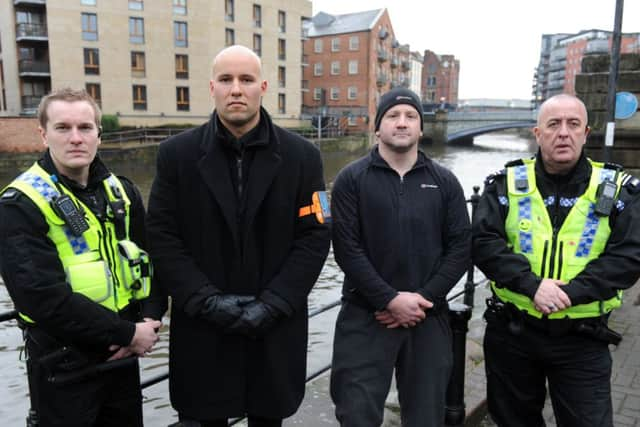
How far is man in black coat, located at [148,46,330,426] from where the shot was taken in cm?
240

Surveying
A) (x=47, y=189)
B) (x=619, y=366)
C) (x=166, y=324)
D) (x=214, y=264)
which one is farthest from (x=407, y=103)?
(x=166, y=324)

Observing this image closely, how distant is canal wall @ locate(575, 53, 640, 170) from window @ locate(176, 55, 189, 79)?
35077 millimetres

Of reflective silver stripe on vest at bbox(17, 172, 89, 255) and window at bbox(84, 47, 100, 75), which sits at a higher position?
window at bbox(84, 47, 100, 75)

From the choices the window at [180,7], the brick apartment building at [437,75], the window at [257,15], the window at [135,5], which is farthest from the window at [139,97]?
the brick apartment building at [437,75]

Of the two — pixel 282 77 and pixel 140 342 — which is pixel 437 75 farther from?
pixel 140 342

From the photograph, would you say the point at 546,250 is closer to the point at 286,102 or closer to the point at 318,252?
the point at 318,252

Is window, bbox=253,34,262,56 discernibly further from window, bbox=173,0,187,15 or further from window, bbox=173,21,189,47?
window, bbox=173,0,187,15

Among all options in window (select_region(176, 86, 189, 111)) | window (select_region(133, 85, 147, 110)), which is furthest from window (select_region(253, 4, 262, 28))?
window (select_region(133, 85, 147, 110))

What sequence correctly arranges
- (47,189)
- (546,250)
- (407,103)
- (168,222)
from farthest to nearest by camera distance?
1. (407,103)
2. (546,250)
3. (168,222)
4. (47,189)

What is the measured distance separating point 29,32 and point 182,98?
1053 centimetres

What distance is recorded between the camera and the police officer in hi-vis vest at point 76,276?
80.3 inches

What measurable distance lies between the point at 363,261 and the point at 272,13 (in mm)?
43856

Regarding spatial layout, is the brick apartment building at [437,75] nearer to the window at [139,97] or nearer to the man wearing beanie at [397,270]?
the window at [139,97]

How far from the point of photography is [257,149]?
8.14ft
